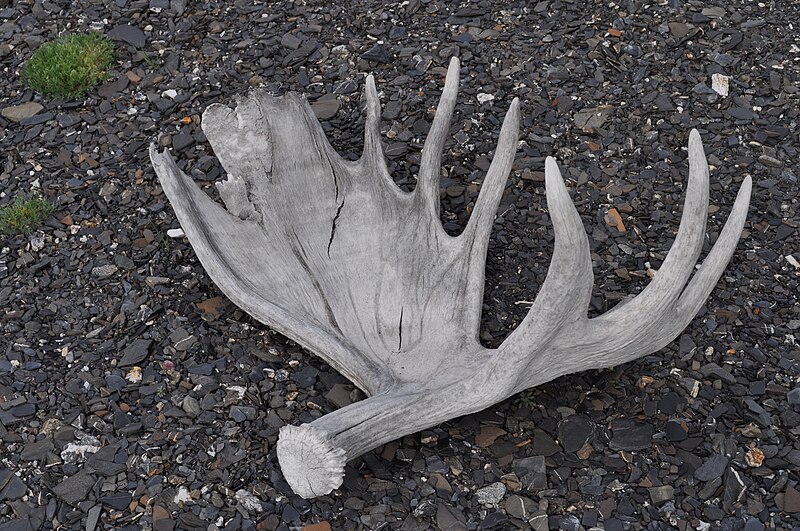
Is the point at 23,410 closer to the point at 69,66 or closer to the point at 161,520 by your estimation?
the point at 161,520

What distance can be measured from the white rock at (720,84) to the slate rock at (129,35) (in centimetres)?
312

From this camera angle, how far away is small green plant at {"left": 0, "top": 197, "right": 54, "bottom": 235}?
463 centimetres

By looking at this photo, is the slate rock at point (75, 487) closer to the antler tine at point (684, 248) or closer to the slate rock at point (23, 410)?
the slate rock at point (23, 410)

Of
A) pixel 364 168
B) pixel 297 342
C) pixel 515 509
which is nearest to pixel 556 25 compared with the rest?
pixel 364 168

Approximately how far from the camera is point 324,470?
322 centimetres

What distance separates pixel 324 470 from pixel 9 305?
6.10ft

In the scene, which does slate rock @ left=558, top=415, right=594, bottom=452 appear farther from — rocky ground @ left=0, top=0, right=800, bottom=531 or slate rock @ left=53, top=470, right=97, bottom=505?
slate rock @ left=53, top=470, right=97, bottom=505

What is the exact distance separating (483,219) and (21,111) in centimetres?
280

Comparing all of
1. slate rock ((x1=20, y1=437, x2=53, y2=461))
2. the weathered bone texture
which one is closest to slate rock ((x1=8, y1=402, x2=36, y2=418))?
slate rock ((x1=20, y1=437, x2=53, y2=461))

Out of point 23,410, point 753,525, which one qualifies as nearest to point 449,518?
point 753,525

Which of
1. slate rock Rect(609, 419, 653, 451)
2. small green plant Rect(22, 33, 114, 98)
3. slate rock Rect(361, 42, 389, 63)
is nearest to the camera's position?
slate rock Rect(609, 419, 653, 451)

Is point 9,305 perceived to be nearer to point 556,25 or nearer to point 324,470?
point 324,470

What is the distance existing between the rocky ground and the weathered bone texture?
265mm

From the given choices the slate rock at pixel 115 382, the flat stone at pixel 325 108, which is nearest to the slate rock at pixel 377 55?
the flat stone at pixel 325 108
